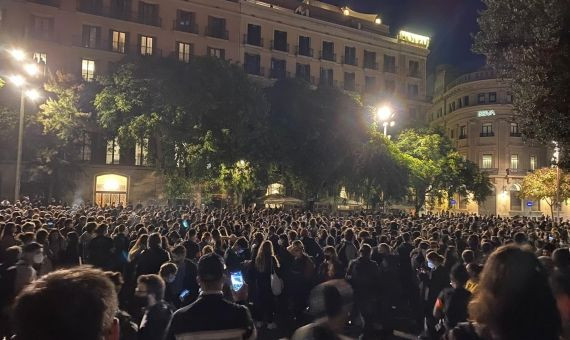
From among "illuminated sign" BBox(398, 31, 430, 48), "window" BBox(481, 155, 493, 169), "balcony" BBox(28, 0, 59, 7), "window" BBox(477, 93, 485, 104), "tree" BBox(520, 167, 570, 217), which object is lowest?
"tree" BBox(520, 167, 570, 217)

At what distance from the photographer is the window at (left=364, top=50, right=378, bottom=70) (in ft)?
204

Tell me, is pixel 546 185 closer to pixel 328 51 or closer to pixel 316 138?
pixel 316 138

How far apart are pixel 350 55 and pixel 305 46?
22.0 ft

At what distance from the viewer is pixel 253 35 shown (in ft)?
176

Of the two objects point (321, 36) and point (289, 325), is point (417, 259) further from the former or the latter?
point (321, 36)

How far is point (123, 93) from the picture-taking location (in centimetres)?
3406

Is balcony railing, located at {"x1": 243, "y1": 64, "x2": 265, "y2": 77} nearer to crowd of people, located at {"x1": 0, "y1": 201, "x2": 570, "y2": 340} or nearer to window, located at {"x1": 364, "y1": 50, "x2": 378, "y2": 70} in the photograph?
window, located at {"x1": 364, "y1": 50, "x2": 378, "y2": 70}

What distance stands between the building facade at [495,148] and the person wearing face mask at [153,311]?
190 feet

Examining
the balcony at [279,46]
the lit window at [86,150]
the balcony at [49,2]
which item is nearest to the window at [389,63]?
the balcony at [279,46]

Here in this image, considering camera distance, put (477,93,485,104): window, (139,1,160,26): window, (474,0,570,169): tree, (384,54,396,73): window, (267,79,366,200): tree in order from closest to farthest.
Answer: (474,0,570,169): tree
(267,79,366,200): tree
(139,1,160,26): window
(477,93,485,104): window
(384,54,396,73): window

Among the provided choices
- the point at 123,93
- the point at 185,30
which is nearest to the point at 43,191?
the point at 123,93

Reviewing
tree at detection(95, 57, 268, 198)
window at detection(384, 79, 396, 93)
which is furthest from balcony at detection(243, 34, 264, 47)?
window at detection(384, 79, 396, 93)

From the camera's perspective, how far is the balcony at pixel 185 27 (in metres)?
48.9

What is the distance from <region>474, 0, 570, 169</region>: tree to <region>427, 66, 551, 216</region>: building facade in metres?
47.0
